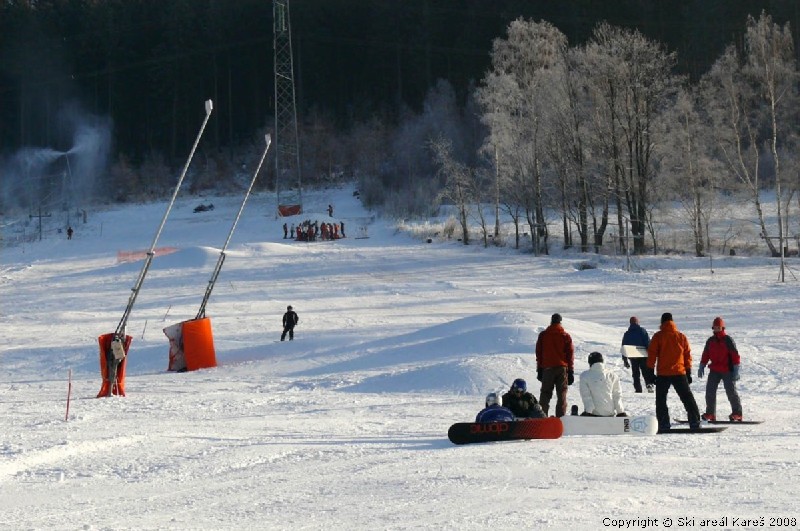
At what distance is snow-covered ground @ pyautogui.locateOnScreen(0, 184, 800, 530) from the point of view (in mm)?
7793

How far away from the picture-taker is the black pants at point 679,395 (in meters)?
11.8

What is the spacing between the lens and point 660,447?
10.3 m

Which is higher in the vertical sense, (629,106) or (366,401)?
(629,106)

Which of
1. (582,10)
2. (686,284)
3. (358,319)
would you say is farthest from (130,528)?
(582,10)

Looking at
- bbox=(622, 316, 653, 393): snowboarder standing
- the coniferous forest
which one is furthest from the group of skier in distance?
the coniferous forest

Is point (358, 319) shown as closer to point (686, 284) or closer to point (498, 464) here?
point (686, 284)

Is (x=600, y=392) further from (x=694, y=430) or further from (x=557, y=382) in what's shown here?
(x=557, y=382)

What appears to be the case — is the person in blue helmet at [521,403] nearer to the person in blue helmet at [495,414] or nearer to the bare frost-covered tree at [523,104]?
the person in blue helmet at [495,414]

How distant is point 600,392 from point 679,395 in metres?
0.98

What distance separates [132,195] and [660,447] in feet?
239

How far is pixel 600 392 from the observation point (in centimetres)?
1159

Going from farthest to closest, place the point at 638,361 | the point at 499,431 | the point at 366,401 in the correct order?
the point at 638,361
the point at 366,401
the point at 499,431

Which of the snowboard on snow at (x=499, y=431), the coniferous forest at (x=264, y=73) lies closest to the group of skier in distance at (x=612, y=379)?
the snowboard on snow at (x=499, y=431)

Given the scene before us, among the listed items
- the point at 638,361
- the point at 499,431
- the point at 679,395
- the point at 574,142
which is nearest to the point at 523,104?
the point at 574,142
